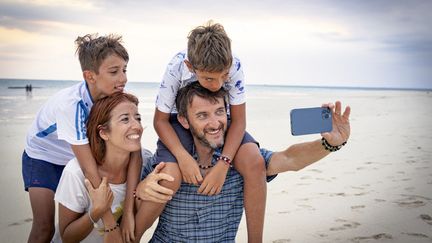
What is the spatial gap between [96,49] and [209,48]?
3.17 ft

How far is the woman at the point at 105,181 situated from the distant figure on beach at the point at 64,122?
113 mm

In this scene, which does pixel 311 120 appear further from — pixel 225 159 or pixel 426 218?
pixel 426 218

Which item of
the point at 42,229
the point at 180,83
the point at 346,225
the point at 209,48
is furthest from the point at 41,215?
the point at 346,225

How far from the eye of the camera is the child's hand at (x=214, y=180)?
2.79 meters

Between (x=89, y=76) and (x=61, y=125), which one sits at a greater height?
(x=89, y=76)

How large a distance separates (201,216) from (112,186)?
65 centimetres

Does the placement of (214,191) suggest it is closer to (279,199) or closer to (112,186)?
(112,186)

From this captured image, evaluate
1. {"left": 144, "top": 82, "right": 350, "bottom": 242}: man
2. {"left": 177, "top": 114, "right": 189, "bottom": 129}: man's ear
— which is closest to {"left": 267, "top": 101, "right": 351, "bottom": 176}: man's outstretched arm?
{"left": 144, "top": 82, "right": 350, "bottom": 242}: man

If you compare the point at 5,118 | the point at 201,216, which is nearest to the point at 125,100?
the point at 201,216

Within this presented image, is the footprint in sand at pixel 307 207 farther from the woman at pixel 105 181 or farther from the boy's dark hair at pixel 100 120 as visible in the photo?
the boy's dark hair at pixel 100 120

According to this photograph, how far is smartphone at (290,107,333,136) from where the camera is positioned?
273cm

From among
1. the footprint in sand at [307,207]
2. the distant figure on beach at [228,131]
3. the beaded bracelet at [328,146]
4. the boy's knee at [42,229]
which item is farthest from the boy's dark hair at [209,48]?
the footprint in sand at [307,207]

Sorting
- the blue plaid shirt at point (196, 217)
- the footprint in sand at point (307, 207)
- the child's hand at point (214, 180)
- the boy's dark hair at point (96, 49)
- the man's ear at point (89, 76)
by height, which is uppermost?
the boy's dark hair at point (96, 49)

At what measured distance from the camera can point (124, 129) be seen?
2.78 meters
